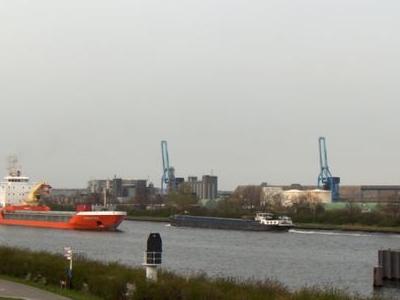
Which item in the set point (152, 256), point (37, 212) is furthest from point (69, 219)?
point (152, 256)

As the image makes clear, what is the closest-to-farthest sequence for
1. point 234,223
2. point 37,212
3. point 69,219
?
1. point 69,219
2. point 37,212
3. point 234,223

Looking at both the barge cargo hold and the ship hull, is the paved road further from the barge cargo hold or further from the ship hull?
the barge cargo hold

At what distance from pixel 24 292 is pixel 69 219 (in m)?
77.4

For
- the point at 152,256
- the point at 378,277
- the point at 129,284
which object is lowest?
the point at 378,277

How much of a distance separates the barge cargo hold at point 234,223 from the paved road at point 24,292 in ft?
272

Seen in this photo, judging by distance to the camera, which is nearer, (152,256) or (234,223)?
(152,256)

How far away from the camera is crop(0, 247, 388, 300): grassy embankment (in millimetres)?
16875

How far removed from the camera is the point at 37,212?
105000 millimetres

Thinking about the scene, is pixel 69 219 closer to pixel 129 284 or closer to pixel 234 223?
pixel 234 223

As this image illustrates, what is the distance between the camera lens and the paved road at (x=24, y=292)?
18047 millimetres

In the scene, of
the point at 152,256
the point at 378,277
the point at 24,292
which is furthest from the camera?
the point at 378,277

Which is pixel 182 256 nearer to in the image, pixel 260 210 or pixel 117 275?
pixel 117 275

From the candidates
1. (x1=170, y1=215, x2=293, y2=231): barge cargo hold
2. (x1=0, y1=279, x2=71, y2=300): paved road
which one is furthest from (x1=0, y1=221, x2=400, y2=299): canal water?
(x1=170, y1=215, x2=293, y2=231): barge cargo hold

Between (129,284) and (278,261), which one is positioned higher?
(129,284)
